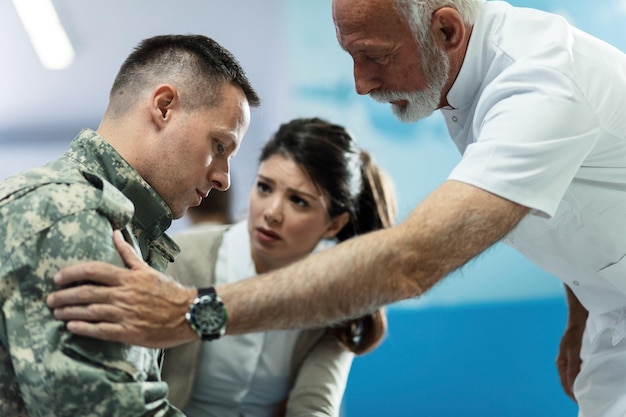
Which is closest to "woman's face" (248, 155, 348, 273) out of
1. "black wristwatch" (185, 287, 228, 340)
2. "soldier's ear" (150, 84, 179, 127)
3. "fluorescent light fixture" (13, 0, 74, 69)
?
"soldier's ear" (150, 84, 179, 127)

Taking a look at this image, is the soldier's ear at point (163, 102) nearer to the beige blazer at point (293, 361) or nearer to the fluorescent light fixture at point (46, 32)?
the beige blazer at point (293, 361)

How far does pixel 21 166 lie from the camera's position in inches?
138

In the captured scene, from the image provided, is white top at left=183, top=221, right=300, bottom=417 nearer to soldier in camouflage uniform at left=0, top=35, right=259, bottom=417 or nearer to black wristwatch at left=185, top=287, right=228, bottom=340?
soldier in camouflage uniform at left=0, top=35, right=259, bottom=417

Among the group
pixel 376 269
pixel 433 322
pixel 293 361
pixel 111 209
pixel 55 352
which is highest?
pixel 111 209

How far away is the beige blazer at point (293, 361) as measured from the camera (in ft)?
6.56

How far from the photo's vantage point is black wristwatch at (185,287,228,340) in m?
1.13

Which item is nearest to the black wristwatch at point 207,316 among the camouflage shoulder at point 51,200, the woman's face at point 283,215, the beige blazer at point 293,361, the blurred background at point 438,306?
the camouflage shoulder at point 51,200

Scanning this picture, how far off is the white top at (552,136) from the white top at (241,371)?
0.76 meters

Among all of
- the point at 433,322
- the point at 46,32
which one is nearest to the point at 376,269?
the point at 433,322

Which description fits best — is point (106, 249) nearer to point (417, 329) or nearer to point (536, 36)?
point (536, 36)

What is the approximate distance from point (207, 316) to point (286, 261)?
1.12 m

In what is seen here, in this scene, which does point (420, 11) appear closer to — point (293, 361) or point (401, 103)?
point (401, 103)

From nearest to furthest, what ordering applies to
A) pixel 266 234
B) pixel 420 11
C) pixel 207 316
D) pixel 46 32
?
1. pixel 207 316
2. pixel 420 11
3. pixel 266 234
4. pixel 46 32

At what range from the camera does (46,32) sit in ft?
11.4
